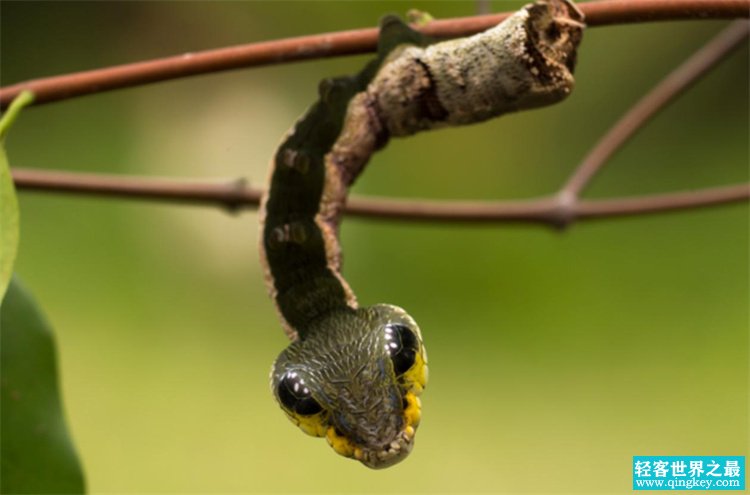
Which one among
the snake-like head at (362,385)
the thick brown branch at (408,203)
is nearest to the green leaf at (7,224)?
the snake-like head at (362,385)

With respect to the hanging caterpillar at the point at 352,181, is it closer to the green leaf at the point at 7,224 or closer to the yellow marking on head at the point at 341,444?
the yellow marking on head at the point at 341,444

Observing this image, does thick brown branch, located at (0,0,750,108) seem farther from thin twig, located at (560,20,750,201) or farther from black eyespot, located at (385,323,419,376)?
thin twig, located at (560,20,750,201)

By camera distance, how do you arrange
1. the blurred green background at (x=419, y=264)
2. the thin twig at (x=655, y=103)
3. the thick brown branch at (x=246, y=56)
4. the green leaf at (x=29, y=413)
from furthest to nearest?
the blurred green background at (x=419, y=264), the thin twig at (x=655, y=103), the green leaf at (x=29, y=413), the thick brown branch at (x=246, y=56)

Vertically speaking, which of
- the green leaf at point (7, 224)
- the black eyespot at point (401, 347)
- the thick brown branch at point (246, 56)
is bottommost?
the black eyespot at point (401, 347)

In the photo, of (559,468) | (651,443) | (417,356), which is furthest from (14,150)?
(417,356)

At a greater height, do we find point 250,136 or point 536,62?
point 250,136

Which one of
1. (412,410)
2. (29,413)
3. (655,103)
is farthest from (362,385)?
(655,103)

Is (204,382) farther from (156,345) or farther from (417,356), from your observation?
(417,356)
